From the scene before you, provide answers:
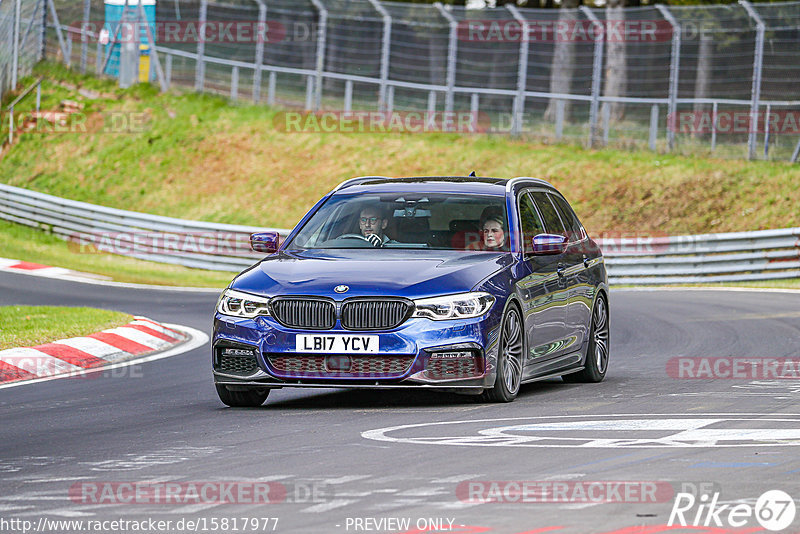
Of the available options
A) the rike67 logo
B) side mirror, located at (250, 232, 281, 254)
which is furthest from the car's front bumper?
the rike67 logo

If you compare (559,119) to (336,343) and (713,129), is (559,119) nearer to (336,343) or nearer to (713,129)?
(713,129)

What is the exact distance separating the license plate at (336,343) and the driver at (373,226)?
1.26 meters

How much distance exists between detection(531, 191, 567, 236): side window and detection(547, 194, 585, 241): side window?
0.16m

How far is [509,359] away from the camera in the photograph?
10383 mm

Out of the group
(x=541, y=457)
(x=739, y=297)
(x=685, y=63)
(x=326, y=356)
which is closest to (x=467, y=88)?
(x=685, y=63)

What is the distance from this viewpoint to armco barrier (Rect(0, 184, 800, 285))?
83.8 feet

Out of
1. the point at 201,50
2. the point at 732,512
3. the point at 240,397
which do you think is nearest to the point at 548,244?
the point at 240,397

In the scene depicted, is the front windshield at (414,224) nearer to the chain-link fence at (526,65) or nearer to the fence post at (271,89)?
the chain-link fence at (526,65)

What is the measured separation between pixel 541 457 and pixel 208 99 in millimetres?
33573

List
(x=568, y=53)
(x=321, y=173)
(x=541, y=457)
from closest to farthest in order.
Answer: (x=541, y=457), (x=568, y=53), (x=321, y=173)

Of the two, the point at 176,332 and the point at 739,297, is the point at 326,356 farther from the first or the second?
the point at 739,297

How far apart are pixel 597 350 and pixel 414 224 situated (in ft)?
7.45

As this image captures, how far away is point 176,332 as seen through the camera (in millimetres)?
17203

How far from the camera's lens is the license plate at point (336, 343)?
32.1ft
